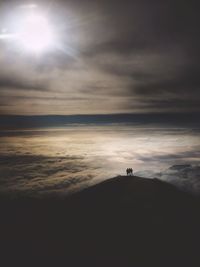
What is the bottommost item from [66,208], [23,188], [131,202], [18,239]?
[23,188]

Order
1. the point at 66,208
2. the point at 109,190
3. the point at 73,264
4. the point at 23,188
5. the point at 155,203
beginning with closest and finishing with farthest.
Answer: the point at 73,264
the point at 155,203
the point at 109,190
the point at 66,208
the point at 23,188

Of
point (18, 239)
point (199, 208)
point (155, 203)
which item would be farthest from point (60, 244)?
point (199, 208)

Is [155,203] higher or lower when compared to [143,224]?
higher

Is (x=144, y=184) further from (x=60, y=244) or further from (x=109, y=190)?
(x=60, y=244)

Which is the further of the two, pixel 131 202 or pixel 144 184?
pixel 144 184

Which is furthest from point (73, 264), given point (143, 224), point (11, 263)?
point (143, 224)

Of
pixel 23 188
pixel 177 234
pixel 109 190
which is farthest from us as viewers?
pixel 23 188
